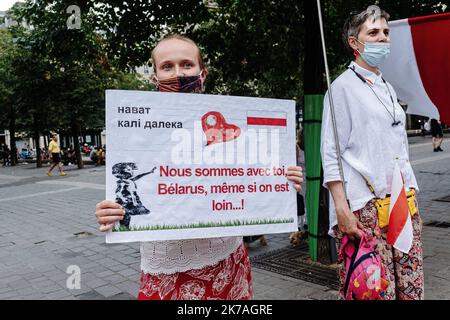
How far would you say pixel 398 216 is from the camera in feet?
7.06

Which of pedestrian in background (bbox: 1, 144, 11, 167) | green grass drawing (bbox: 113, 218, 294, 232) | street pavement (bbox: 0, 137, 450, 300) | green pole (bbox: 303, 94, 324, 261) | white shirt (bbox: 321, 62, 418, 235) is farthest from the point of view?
pedestrian in background (bbox: 1, 144, 11, 167)

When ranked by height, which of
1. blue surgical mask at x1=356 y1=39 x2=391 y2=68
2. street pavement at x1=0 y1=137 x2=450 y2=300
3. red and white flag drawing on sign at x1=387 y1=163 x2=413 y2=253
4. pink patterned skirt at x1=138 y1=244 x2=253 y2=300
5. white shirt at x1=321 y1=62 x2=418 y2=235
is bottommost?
street pavement at x1=0 y1=137 x2=450 y2=300

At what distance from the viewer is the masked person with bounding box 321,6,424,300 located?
2.17 metres

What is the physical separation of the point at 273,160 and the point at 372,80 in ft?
2.42

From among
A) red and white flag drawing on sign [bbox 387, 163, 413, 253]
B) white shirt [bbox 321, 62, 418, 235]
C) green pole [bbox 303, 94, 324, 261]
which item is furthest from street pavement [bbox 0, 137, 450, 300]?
white shirt [bbox 321, 62, 418, 235]

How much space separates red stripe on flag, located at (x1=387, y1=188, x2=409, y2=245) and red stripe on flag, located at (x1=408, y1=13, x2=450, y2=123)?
143 centimetres

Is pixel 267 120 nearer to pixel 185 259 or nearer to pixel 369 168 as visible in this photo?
pixel 369 168

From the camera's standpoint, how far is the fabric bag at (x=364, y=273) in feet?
6.42

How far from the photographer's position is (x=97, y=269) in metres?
5.25

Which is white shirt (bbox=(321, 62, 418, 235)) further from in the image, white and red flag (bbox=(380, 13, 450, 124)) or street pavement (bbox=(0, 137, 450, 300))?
street pavement (bbox=(0, 137, 450, 300))

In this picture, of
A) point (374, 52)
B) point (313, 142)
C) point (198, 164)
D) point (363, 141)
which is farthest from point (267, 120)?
point (313, 142)

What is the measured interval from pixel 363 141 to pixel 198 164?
852 millimetres

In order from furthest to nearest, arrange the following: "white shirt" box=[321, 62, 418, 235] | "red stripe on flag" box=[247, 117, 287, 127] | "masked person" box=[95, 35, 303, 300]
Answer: "white shirt" box=[321, 62, 418, 235] → "red stripe on flag" box=[247, 117, 287, 127] → "masked person" box=[95, 35, 303, 300]
